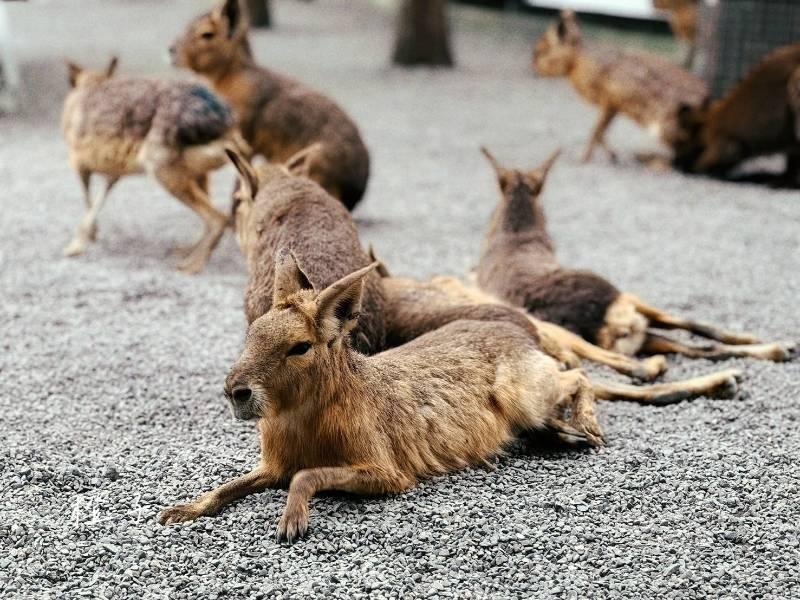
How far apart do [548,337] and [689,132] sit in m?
5.34

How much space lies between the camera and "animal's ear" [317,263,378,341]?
2848 millimetres

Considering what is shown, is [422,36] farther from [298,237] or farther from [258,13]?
[298,237]

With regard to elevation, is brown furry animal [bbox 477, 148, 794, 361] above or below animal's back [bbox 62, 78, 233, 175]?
below

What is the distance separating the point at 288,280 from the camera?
118 inches

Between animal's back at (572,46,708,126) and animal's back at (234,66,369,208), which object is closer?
animal's back at (234,66,369,208)

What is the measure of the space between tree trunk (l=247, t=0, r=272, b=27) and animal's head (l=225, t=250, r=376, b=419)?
12.6m

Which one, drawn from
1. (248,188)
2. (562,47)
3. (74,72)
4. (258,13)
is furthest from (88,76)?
Result: (258,13)

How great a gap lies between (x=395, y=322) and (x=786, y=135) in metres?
5.43

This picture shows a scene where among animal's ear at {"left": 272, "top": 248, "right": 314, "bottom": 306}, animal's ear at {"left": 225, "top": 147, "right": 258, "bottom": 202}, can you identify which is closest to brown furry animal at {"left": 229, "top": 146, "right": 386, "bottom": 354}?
animal's ear at {"left": 225, "top": 147, "right": 258, "bottom": 202}

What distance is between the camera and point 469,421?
3.30 meters

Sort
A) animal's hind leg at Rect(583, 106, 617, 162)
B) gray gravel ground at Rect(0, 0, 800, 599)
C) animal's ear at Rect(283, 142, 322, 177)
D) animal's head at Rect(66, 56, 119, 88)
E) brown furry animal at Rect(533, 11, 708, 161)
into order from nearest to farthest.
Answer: gray gravel ground at Rect(0, 0, 800, 599) < animal's ear at Rect(283, 142, 322, 177) < animal's head at Rect(66, 56, 119, 88) < brown furry animal at Rect(533, 11, 708, 161) < animal's hind leg at Rect(583, 106, 617, 162)

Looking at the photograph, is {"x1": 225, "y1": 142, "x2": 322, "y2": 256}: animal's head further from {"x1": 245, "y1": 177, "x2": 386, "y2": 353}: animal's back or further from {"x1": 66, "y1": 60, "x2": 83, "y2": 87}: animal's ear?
{"x1": 66, "y1": 60, "x2": 83, "y2": 87}: animal's ear

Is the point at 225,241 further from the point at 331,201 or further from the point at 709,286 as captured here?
the point at 709,286

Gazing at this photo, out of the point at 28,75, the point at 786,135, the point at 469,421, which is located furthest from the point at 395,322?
the point at 28,75
